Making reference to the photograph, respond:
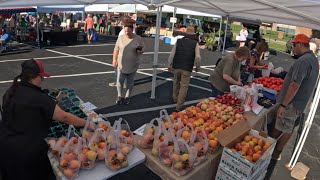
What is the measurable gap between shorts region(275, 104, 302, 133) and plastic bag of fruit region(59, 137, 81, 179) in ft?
11.8

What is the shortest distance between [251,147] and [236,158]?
37 cm

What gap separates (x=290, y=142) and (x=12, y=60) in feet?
35.1

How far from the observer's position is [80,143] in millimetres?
2805

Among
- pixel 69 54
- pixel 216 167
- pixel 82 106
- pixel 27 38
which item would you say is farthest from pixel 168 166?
pixel 27 38

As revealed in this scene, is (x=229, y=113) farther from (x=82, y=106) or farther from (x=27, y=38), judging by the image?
(x=27, y=38)

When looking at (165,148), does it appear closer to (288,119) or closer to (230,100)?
(230,100)

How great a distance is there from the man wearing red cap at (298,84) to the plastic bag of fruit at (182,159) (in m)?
2.33

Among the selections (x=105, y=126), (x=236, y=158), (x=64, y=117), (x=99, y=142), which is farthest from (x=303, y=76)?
(x=64, y=117)

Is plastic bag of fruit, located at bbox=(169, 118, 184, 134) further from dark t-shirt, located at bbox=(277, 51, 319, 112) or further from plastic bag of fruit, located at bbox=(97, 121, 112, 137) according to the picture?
dark t-shirt, located at bbox=(277, 51, 319, 112)

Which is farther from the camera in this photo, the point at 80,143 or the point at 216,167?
the point at 216,167

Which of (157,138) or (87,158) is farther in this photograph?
(157,138)

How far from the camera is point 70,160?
266cm

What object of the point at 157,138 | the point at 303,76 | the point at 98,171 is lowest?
the point at 98,171

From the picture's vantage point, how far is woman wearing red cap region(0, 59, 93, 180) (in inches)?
103
